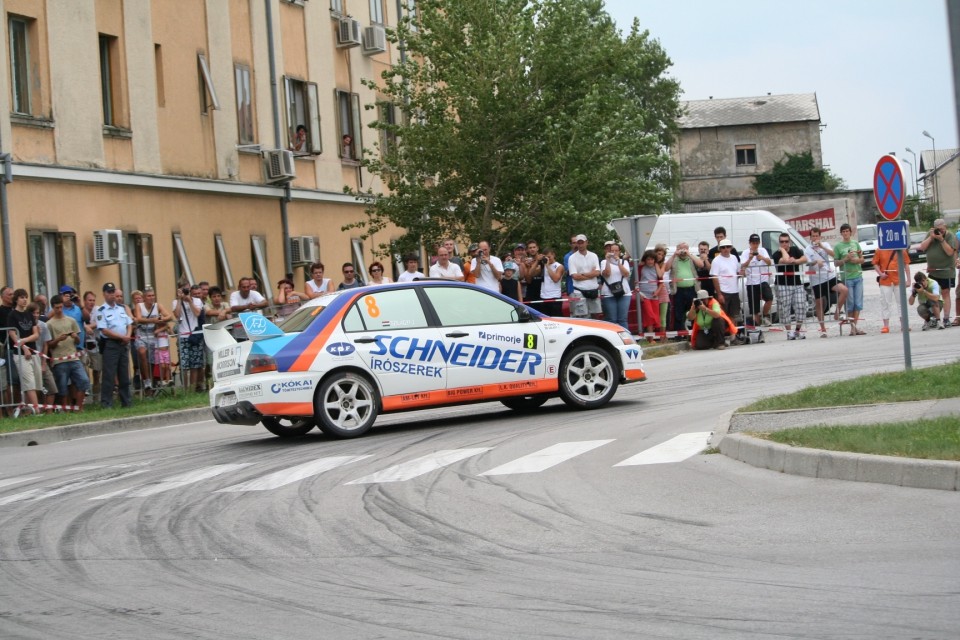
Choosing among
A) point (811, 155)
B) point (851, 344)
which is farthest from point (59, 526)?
point (811, 155)

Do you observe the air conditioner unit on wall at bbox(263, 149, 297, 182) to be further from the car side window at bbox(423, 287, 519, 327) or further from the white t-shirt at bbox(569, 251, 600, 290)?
the car side window at bbox(423, 287, 519, 327)

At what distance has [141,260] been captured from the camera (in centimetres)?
2759

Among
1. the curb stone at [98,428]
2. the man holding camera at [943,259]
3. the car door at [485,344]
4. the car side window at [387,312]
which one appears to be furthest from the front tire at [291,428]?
the man holding camera at [943,259]

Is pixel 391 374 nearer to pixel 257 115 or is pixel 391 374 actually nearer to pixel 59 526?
pixel 59 526

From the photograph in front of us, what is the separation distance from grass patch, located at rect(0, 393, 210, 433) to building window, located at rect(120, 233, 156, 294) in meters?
5.26

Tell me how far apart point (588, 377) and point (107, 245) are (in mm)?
12681

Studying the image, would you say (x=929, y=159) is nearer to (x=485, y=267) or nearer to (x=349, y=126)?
(x=349, y=126)

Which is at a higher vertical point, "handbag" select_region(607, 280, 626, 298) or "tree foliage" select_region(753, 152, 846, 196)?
"tree foliage" select_region(753, 152, 846, 196)

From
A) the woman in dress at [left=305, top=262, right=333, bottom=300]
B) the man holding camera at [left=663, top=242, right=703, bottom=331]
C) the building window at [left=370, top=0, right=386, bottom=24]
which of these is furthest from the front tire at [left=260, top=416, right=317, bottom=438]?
the building window at [left=370, top=0, right=386, bottom=24]

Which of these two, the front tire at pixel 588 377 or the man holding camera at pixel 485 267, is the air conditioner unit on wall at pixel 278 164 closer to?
the man holding camera at pixel 485 267

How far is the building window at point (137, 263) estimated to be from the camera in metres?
27.0

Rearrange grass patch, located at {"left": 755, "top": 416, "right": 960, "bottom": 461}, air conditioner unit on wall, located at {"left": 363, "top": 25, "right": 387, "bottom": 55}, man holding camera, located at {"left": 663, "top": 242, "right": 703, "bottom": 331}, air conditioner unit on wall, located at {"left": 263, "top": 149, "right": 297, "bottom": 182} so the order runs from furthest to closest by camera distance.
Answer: air conditioner unit on wall, located at {"left": 363, "top": 25, "right": 387, "bottom": 55}
air conditioner unit on wall, located at {"left": 263, "top": 149, "right": 297, "bottom": 182}
man holding camera, located at {"left": 663, "top": 242, "right": 703, "bottom": 331}
grass patch, located at {"left": 755, "top": 416, "right": 960, "bottom": 461}

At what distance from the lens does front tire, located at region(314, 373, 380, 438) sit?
14.7 meters

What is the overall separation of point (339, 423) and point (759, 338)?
12277 mm
